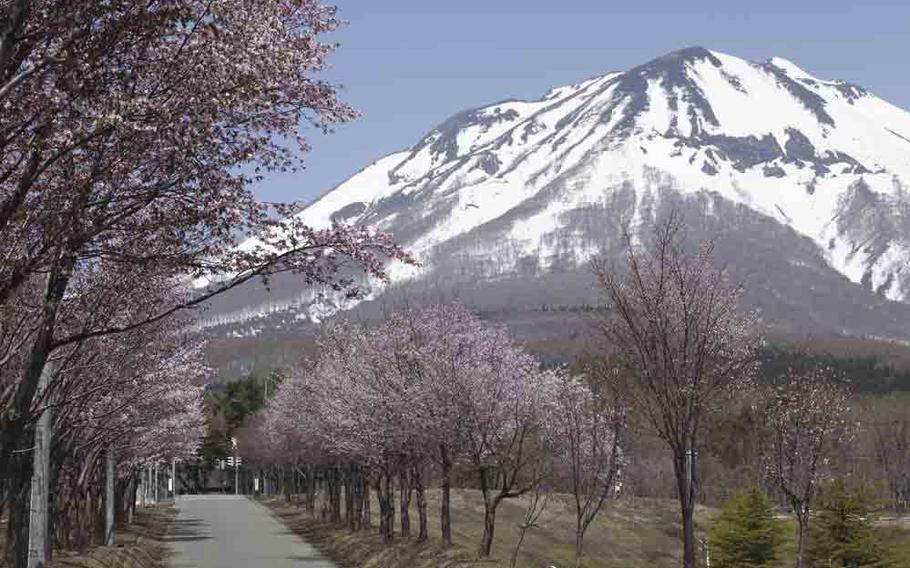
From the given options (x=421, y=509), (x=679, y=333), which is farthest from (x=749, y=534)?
(x=679, y=333)

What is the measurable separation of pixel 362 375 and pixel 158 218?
101 ft

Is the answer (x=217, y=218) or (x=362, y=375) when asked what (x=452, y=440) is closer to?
(x=362, y=375)

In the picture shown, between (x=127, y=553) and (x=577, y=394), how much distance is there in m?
13.3

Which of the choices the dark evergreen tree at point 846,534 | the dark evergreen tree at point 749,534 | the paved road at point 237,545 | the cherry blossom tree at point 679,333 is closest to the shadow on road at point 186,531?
the paved road at point 237,545

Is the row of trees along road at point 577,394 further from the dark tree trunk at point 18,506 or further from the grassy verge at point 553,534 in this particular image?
the dark tree trunk at point 18,506

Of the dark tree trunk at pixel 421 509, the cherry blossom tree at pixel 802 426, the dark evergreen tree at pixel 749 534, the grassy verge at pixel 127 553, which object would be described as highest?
the cherry blossom tree at pixel 802 426

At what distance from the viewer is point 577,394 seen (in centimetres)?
3975

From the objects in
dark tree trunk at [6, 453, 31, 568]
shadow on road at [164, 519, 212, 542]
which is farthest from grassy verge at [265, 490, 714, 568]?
dark tree trunk at [6, 453, 31, 568]

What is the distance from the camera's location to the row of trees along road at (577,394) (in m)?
23.5

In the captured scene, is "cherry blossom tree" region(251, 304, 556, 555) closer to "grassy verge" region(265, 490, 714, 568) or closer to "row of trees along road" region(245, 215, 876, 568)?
"row of trees along road" region(245, 215, 876, 568)

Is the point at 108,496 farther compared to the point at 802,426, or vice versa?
the point at 802,426

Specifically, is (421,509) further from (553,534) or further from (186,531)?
(553,534)

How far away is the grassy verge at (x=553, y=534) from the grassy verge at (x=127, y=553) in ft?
18.7

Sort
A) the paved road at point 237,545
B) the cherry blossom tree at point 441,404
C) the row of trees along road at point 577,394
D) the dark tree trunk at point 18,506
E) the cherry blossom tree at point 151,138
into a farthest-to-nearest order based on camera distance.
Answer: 1. the paved road at point 237,545
2. the cherry blossom tree at point 441,404
3. the row of trees along road at point 577,394
4. the dark tree trunk at point 18,506
5. the cherry blossom tree at point 151,138
